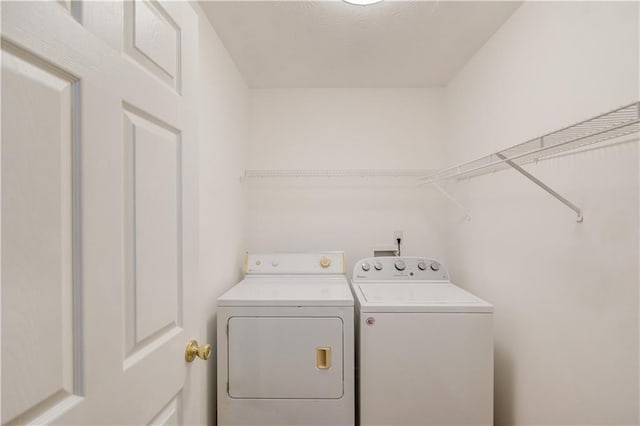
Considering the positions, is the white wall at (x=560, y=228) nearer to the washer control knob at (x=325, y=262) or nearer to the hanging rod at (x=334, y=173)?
the hanging rod at (x=334, y=173)

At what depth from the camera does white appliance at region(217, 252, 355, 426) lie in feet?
5.23

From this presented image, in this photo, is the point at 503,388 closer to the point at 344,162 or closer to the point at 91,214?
the point at 344,162

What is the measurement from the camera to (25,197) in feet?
1.55

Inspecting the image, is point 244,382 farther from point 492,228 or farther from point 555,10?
point 555,10

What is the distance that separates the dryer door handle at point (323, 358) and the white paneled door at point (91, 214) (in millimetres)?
819

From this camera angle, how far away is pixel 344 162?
8.29ft

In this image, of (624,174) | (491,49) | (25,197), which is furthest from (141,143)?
(491,49)

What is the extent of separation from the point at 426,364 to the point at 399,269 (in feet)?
2.61

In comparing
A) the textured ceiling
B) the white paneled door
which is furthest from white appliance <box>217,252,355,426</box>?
the textured ceiling

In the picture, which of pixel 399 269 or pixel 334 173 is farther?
pixel 334 173

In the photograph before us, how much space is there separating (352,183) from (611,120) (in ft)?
5.56

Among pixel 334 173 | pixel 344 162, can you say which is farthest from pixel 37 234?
pixel 344 162

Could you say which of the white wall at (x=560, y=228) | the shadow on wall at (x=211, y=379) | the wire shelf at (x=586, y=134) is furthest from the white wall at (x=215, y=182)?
the white wall at (x=560, y=228)

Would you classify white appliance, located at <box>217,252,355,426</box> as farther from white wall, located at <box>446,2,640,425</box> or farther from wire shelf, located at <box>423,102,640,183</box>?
wire shelf, located at <box>423,102,640,183</box>
